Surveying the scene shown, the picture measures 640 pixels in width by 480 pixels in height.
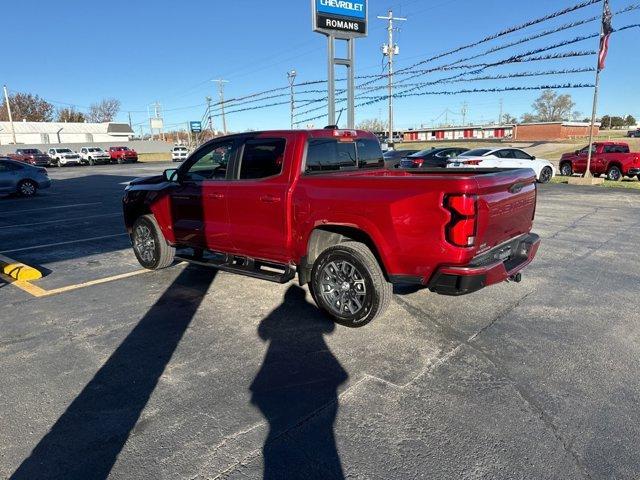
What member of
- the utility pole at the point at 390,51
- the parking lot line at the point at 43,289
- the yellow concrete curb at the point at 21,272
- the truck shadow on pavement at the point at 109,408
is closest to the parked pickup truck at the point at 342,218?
the parking lot line at the point at 43,289

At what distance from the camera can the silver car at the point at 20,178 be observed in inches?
668

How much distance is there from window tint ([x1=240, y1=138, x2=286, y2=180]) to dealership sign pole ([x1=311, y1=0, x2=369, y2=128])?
320 inches

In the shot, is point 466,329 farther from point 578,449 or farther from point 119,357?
point 119,357

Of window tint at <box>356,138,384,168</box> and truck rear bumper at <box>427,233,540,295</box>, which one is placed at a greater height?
window tint at <box>356,138,384,168</box>

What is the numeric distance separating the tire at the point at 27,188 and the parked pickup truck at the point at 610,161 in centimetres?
2425

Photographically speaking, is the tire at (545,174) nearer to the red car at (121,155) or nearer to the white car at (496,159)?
the white car at (496,159)

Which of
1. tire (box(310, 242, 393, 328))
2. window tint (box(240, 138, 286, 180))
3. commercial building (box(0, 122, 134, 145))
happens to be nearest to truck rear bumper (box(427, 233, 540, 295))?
tire (box(310, 242, 393, 328))

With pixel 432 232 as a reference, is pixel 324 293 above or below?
below

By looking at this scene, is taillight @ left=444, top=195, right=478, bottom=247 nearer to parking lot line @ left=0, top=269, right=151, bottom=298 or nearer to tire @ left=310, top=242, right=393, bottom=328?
tire @ left=310, top=242, right=393, bottom=328

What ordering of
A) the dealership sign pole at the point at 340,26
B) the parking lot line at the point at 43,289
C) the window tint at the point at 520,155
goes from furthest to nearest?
1. the window tint at the point at 520,155
2. the dealership sign pole at the point at 340,26
3. the parking lot line at the point at 43,289

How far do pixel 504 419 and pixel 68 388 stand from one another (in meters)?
3.14

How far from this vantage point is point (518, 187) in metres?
4.43

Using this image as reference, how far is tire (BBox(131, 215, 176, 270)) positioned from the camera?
A: 6.48m

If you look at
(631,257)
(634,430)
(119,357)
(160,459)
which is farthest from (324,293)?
(631,257)
